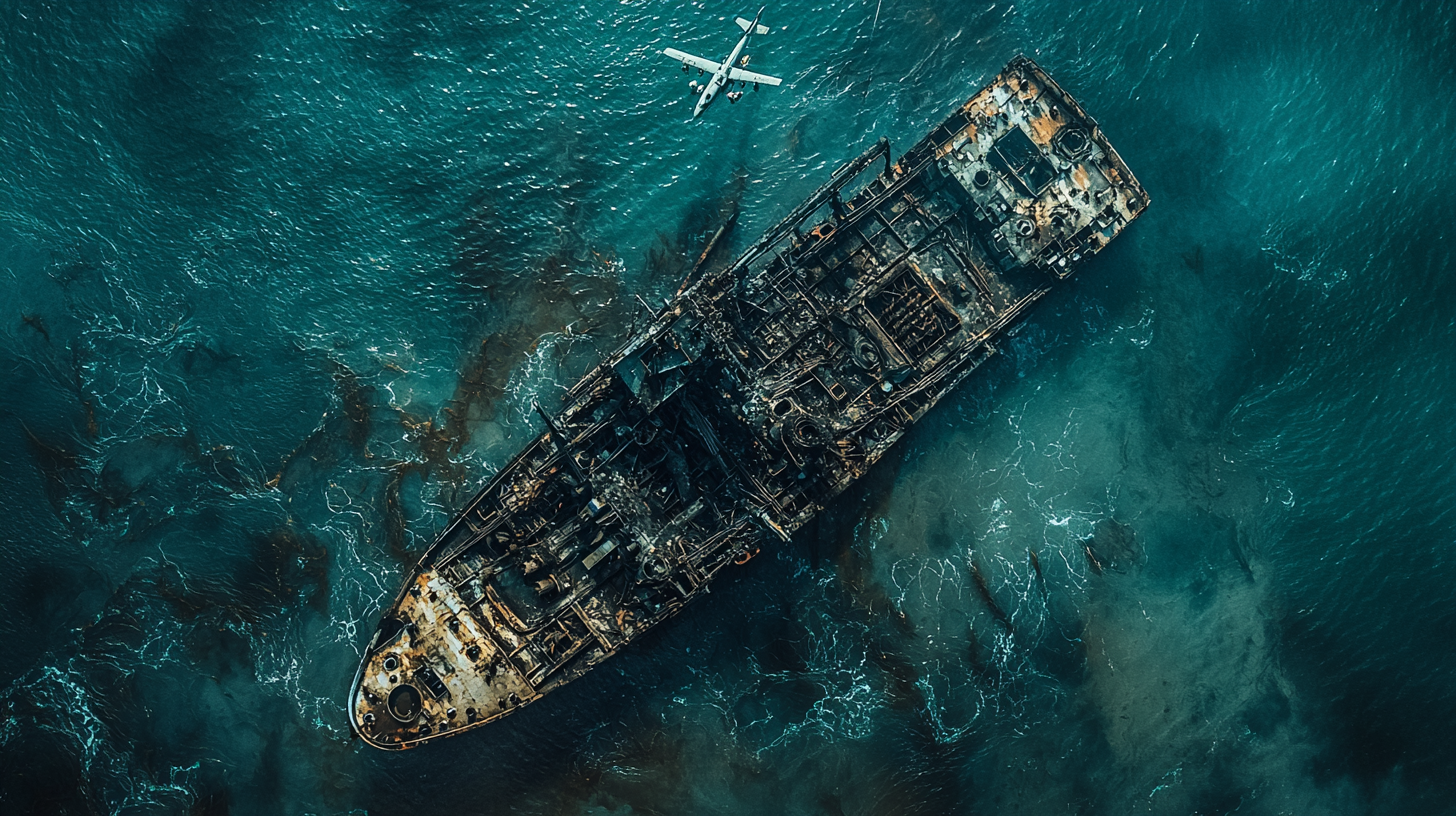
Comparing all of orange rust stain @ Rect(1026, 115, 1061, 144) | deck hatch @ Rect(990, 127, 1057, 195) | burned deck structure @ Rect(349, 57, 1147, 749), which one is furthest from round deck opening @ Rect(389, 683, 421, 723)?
orange rust stain @ Rect(1026, 115, 1061, 144)

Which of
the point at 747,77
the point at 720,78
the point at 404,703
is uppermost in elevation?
the point at 720,78

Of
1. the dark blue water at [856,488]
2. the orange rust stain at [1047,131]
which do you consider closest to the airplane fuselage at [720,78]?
the dark blue water at [856,488]

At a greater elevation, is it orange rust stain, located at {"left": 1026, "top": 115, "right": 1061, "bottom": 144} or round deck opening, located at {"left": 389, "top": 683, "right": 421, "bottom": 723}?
orange rust stain, located at {"left": 1026, "top": 115, "right": 1061, "bottom": 144}

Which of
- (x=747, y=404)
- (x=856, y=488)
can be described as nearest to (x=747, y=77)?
(x=747, y=404)

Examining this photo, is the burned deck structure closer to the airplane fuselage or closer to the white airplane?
the white airplane

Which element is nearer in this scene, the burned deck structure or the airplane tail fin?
the burned deck structure

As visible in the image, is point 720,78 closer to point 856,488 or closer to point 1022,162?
point 1022,162

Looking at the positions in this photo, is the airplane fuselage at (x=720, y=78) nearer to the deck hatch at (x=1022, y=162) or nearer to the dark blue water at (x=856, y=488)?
the dark blue water at (x=856, y=488)

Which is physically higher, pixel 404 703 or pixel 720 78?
pixel 720 78
